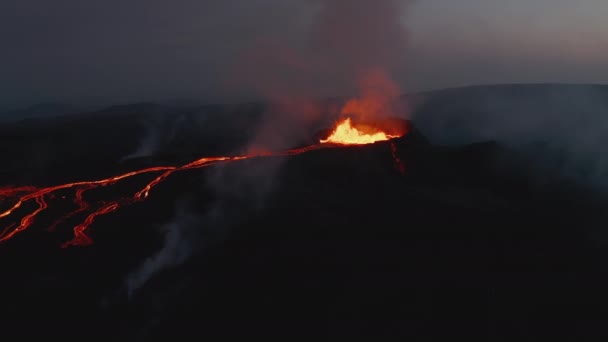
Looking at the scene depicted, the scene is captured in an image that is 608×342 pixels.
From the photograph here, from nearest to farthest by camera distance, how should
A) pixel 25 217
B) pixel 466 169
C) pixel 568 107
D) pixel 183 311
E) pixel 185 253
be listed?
pixel 183 311 → pixel 185 253 → pixel 25 217 → pixel 466 169 → pixel 568 107

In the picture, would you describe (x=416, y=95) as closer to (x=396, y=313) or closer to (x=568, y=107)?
(x=568, y=107)

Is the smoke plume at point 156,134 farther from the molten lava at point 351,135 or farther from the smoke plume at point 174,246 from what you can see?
the smoke plume at point 174,246

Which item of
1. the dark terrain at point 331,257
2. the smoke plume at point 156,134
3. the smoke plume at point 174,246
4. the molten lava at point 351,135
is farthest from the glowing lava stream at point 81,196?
the smoke plume at point 156,134

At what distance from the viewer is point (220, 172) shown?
84.2 feet

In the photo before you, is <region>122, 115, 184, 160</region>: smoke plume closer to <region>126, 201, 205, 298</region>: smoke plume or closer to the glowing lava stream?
the glowing lava stream

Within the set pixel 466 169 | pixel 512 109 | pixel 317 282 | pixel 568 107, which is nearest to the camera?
pixel 317 282

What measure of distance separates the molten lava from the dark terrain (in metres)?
3.85

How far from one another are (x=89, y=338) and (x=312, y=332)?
6097 mm

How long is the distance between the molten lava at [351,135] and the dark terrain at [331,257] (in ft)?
12.6

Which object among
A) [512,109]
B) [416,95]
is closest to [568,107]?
[512,109]

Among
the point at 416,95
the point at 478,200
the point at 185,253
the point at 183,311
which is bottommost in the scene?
the point at 183,311

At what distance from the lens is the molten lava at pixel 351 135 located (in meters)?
34.1

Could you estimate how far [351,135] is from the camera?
35.1 meters

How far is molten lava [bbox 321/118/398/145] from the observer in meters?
34.1
